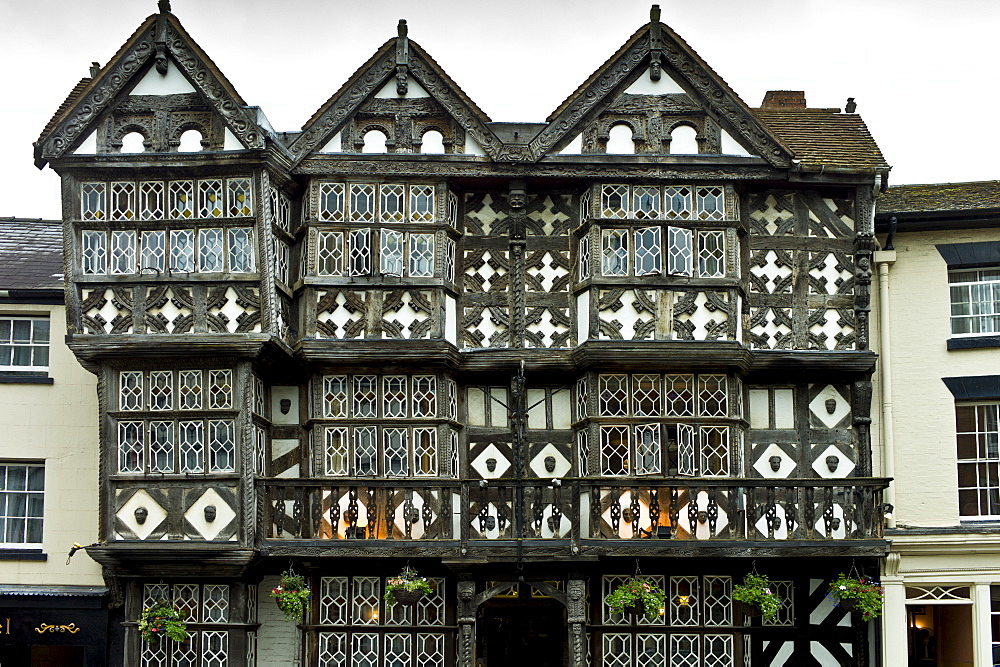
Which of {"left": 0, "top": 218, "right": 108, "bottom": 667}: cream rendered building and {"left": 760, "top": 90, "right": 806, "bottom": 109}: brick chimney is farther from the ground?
{"left": 760, "top": 90, "right": 806, "bottom": 109}: brick chimney

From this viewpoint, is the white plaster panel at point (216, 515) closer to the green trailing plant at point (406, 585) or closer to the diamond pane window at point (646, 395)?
the green trailing plant at point (406, 585)

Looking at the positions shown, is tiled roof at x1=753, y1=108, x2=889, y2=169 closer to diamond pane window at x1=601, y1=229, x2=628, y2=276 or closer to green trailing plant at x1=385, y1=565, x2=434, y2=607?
diamond pane window at x1=601, y1=229, x2=628, y2=276

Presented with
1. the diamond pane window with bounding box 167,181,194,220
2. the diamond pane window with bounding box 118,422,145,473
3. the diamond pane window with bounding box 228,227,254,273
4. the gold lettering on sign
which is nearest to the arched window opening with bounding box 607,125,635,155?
the diamond pane window with bounding box 228,227,254,273

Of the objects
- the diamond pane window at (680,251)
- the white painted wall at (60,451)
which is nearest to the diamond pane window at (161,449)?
the white painted wall at (60,451)

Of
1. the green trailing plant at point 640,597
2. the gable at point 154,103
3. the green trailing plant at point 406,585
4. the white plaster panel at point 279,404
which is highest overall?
the gable at point 154,103

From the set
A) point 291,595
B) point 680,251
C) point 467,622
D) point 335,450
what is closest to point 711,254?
point 680,251

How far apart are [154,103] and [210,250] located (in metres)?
2.16

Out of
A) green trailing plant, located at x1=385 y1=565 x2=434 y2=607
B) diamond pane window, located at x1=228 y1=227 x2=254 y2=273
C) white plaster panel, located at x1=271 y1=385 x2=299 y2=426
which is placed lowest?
green trailing plant, located at x1=385 y1=565 x2=434 y2=607

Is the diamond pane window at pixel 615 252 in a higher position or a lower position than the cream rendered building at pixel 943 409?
higher

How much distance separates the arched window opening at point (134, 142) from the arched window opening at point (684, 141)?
23.7 ft

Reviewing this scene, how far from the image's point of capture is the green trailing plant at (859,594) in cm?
1798

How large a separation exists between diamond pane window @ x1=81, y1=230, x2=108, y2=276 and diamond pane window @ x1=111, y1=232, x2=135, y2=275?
0.10 m

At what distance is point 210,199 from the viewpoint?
18.6 m

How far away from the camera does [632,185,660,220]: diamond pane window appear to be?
62.8ft
